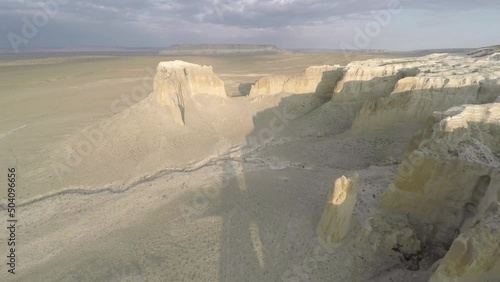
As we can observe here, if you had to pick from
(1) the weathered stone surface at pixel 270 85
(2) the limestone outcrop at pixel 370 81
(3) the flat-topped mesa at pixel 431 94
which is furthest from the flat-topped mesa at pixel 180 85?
(3) the flat-topped mesa at pixel 431 94

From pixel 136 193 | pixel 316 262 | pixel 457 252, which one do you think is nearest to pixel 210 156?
pixel 136 193

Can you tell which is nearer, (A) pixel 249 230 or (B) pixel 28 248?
(A) pixel 249 230

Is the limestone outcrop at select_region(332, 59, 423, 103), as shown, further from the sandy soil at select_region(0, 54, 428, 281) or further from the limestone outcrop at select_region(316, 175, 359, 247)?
the limestone outcrop at select_region(316, 175, 359, 247)

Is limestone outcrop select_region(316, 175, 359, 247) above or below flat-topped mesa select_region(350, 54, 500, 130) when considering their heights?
below

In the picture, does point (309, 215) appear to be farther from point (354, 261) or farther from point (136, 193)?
point (136, 193)

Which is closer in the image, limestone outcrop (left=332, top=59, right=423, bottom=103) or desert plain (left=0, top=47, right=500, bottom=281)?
desert plain (left=0, top=47, right=500, bottom=281)

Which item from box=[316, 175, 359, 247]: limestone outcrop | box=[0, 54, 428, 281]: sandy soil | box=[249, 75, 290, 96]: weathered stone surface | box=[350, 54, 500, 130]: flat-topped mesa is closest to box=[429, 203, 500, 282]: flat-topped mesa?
box=[0, 54, 428, 281]: sandy soil
